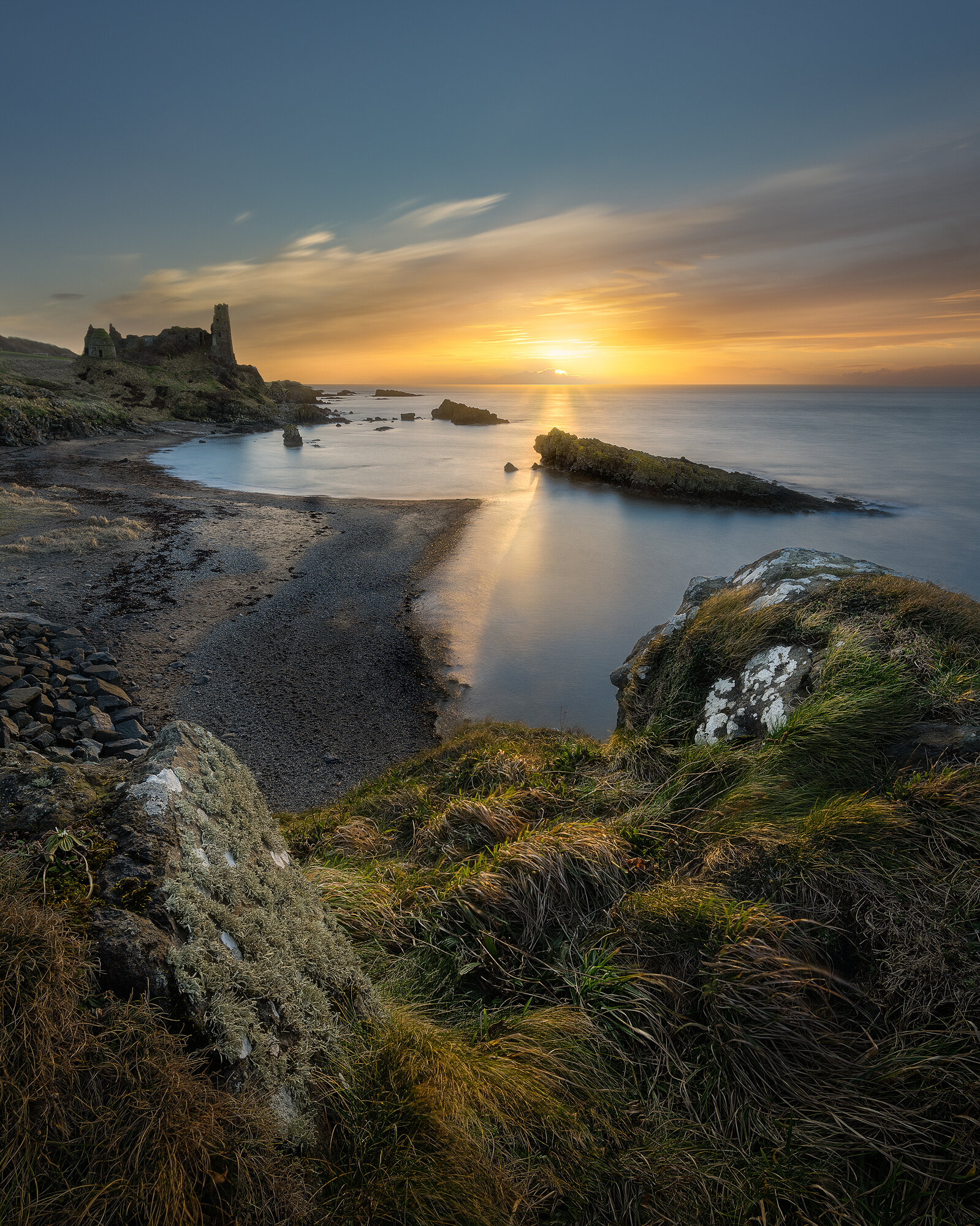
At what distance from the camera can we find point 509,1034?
243cm

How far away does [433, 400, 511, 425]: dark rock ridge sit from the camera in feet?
310

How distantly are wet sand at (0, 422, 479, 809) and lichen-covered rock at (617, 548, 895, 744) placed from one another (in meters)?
4.47

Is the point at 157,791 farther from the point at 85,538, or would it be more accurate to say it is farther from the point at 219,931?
the point at 85,538

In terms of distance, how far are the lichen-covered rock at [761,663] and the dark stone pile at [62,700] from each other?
21.8ft

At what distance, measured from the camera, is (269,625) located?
43.7ft

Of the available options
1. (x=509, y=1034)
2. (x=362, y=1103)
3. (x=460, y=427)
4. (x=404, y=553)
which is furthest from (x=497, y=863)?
(x=460, y=427)

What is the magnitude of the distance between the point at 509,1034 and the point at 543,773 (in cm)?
261

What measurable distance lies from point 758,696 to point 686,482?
32062 mm

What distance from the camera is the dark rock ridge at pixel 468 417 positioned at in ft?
310

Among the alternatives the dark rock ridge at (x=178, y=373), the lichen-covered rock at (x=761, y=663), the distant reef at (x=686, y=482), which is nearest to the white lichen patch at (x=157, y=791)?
the lichen-covered rock at (x=761, y=663)

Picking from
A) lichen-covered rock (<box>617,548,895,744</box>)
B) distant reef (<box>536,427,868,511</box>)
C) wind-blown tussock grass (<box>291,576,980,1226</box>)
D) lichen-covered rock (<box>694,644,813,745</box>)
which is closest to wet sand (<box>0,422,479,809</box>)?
lichen-covered rock (<box>617,548,895,744</box>)

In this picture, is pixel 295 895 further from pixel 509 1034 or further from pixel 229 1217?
pixel 229 1217

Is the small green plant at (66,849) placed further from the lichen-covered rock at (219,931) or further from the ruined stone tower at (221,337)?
the ruined stone tower at (221,337)

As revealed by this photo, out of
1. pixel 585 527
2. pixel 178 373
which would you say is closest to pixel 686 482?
pixel 585 527
